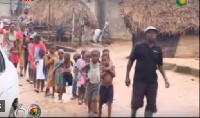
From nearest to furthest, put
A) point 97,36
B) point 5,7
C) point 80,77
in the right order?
point 80,77, point 97,36, point 5,7

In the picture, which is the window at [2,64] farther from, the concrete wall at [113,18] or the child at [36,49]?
the concrete wall at [113,18]

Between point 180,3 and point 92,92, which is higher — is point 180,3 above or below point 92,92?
above

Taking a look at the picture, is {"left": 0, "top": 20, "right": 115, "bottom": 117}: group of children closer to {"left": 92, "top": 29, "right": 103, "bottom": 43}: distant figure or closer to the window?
the window

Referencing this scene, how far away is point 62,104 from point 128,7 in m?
7.57

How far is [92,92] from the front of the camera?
18.3 ft

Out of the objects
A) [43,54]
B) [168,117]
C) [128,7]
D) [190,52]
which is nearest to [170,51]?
[190,52]

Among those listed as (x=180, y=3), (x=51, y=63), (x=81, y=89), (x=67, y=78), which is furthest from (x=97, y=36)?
(x=81, y=89)

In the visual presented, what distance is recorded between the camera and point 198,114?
611 cm

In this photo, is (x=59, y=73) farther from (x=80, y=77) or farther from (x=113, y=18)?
(x=113, y=18)

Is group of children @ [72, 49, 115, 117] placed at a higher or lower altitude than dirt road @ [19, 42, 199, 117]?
higher

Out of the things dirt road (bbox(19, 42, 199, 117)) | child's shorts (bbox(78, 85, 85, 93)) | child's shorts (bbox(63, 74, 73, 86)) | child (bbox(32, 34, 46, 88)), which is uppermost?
child (bbox(32, 34, 46, 88))

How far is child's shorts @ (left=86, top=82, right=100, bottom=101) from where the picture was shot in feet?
18.2

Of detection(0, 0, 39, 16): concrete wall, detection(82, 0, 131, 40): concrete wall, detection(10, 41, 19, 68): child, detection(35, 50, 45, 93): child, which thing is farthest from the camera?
detection(82, 0, 131, 40): concrete wall

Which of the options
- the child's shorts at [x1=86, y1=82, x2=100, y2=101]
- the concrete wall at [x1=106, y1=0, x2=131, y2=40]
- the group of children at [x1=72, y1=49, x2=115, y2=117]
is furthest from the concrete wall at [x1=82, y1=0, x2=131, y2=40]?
the child's shorts at [x1=86, y1=82, x2=100, y2=101]
